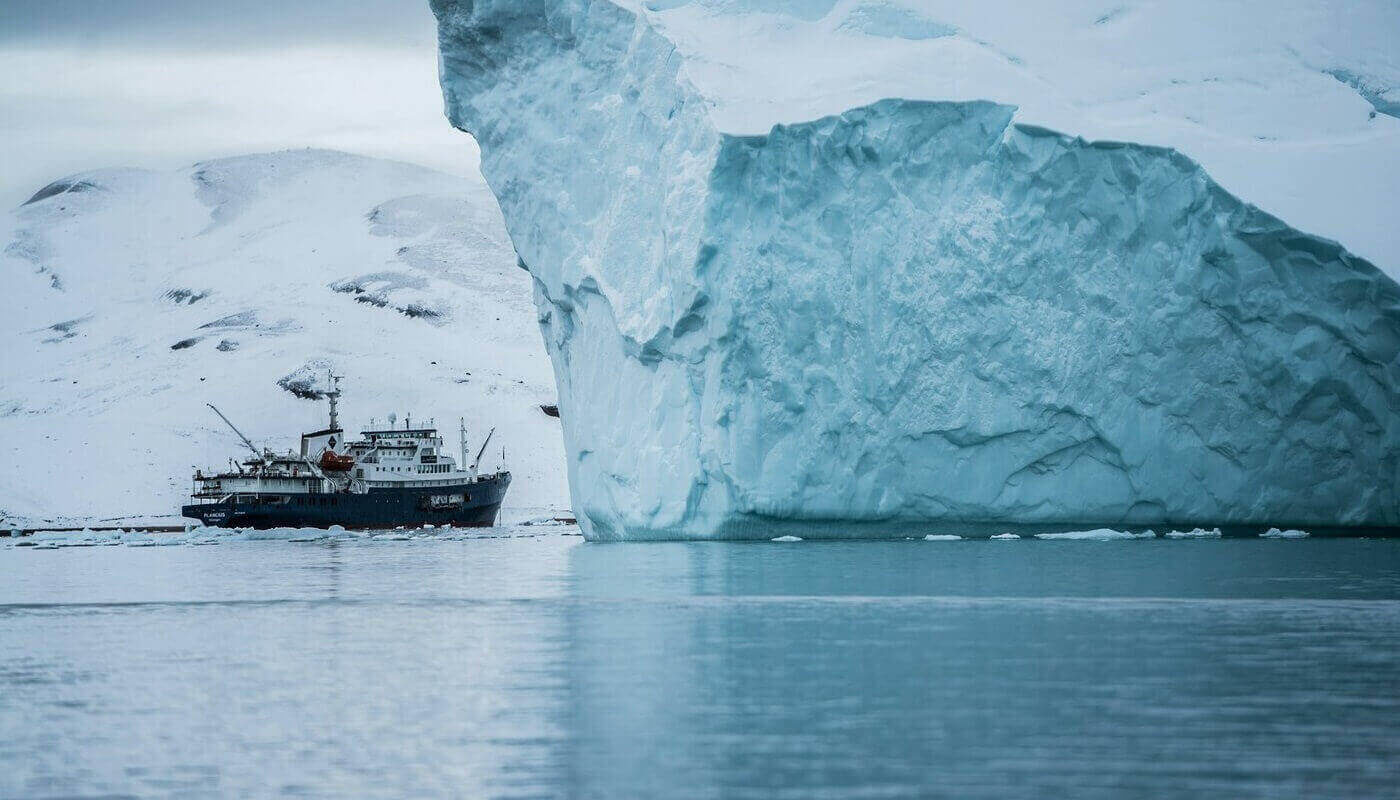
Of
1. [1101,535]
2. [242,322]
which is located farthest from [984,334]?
[242,322]

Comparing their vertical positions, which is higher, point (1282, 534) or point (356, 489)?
point (356, 489)

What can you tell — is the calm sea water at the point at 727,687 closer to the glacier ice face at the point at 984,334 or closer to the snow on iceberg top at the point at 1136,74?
the glacier ice face at the point at 984,334

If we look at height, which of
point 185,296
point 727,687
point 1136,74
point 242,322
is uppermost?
point 185,296

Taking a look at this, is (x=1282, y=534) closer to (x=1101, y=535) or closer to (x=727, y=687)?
(x=1101, y=535)

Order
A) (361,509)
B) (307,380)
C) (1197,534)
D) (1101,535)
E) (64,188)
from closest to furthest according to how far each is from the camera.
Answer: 1. (1101,535)
2. (1197,534)
3. (361,509)
4. (307,380)
5. (64,188)

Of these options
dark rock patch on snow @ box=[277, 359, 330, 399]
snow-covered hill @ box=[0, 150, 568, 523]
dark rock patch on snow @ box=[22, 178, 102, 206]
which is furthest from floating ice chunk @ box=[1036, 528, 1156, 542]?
dark rock patch on snow @ box=[22, 178, 102, 206]

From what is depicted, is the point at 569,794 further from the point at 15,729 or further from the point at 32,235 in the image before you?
the point at 32,235

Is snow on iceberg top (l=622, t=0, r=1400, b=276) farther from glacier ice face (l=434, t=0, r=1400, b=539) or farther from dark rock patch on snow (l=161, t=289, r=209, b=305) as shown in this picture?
dark rock patch on snow (l=161, t=289, r=209, b=305)
